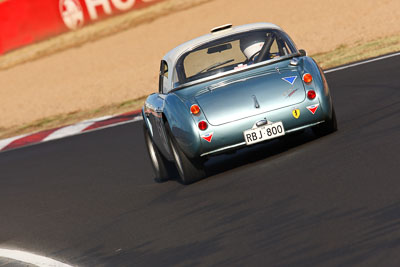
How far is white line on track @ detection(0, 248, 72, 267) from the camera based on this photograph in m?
6.79

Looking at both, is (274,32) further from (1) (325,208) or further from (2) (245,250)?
(2) (245,250)

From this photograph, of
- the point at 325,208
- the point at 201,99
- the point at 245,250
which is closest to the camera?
the point at 245,250

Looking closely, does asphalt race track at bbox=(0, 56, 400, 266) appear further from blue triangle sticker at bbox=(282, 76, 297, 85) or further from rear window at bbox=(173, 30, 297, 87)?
rear window at bbox=(173, 30, 297, 87)

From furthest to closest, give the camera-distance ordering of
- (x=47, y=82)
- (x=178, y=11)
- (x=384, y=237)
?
(x=178, y=11) → (x=47, y=82) → (x=384, y=237)

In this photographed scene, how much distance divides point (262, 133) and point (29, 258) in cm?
240

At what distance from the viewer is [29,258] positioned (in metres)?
7.20

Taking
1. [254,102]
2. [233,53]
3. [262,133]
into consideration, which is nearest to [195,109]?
[254,102]

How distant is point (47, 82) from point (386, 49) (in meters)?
14.4

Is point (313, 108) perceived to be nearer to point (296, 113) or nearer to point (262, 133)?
point (296, 113)

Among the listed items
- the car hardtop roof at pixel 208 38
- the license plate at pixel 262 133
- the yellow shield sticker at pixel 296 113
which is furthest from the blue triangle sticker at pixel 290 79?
the car hardtop roof at pixel 208 38

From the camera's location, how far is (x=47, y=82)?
28.9 meters

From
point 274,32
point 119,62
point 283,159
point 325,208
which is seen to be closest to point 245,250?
point 325,208

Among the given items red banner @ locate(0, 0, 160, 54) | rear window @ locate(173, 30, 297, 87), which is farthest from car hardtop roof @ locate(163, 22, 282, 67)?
red banner @ locate(0, 0, 160, 54)

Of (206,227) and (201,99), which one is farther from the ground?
(201,99)
